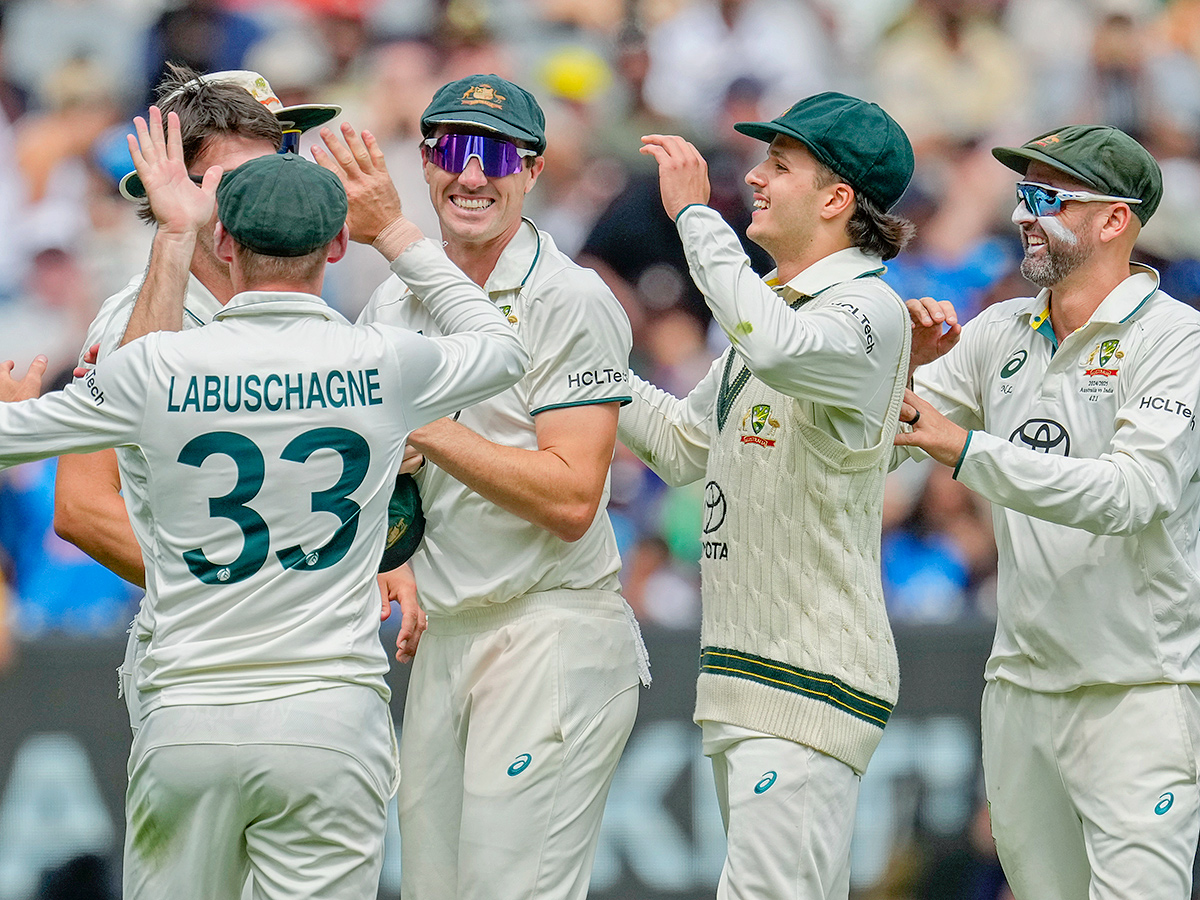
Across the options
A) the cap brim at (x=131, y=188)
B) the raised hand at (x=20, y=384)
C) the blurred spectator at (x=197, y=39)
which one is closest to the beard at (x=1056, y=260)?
the cap brim at (x=131, y=188)

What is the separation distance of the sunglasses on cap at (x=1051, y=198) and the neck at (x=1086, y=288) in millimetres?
168

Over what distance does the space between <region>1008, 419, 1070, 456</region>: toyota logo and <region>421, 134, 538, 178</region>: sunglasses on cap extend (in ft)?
4.97

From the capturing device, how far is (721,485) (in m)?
3.65

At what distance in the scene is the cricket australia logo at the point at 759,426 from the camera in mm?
3557

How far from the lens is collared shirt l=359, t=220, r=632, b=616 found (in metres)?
3.64

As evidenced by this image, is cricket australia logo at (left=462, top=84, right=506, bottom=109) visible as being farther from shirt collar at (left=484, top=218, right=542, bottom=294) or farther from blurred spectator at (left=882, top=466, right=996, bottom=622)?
blurred spectator at (left=882, top=466, right=996, bottom=622)

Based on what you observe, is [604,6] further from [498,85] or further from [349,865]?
[349,865]

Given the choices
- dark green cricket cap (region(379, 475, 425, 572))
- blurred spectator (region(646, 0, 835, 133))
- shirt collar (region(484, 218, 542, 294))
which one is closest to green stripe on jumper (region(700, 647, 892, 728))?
dark green cricket cap (region(379, 475, 425, 572))

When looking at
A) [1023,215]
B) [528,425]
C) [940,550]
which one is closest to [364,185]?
[528,425]

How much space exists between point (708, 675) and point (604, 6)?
17.4 ft

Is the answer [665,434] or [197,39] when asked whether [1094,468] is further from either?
[197,39]

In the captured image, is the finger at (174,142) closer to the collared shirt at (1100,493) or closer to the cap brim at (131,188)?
the cap brim at (131,188)

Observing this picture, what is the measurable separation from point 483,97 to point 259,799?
5.92ft

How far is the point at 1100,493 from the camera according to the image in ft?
11.7
